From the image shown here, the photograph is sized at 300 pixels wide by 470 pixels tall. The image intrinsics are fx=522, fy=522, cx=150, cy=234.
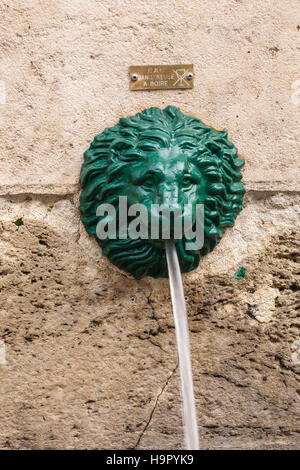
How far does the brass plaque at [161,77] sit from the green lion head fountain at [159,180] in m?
0.07

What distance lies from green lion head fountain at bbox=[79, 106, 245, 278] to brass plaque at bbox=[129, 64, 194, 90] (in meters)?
0.07

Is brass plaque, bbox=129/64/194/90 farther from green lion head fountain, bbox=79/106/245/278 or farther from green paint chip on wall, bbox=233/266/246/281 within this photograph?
green paint chip on wall, bbox=233/266/246/281

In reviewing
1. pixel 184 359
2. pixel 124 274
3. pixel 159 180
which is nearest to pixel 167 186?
pixel 159 180

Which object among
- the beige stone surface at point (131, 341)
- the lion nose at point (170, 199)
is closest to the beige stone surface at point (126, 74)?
the beige stone surface at point (131, 341)

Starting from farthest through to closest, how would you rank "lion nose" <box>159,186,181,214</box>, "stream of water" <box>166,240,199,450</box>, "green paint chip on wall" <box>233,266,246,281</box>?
"green paint chip on wall" <box>233,266,246,281</box>, "stream of water" <box>166,240,199,450</box>, "lion nose" <box>159,186,181,214</box>

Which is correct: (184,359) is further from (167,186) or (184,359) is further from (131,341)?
(167,186)

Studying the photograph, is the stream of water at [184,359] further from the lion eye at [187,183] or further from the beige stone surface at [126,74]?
the beige stone surface at [126,74]

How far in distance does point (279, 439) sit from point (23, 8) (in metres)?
1.21

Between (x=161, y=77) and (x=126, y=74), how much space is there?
0.28ft

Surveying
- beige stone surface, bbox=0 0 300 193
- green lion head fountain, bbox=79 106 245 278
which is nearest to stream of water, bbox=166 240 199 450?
green lion head fountain, bbox=79 106 245 278

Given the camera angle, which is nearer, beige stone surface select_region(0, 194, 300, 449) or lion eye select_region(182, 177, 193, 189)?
lion eye select_region(182, 177, 193, 189)

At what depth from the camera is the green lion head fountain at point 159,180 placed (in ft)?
3.59

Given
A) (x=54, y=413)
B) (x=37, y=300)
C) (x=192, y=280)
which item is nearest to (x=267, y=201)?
(x=192, y=280)

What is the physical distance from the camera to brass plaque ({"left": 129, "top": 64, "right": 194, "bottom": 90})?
1.26m
